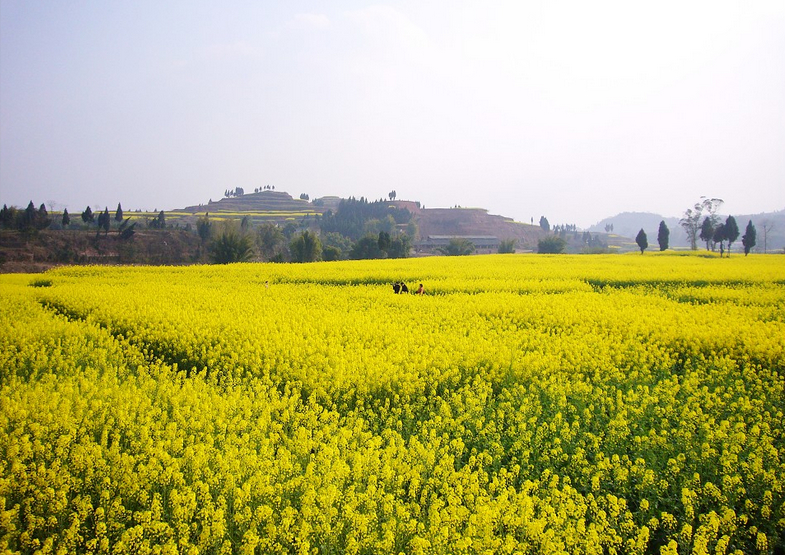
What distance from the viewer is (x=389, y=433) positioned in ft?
19.2

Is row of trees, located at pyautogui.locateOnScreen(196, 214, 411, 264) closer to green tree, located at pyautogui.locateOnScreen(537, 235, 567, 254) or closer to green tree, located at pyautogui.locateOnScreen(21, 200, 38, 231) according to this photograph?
green tree, located at pyautogui.locateOnScreen(21, 200, 38, 231)

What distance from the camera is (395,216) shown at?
128 metres

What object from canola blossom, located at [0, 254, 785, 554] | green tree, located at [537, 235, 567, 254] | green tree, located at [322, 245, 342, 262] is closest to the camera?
canola blossom, located at [0, 254, 785, 554]

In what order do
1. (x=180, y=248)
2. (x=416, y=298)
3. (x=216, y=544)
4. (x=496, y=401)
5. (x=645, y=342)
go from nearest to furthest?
(x=216, y=544)
(x=496, y=401)
(x=645, y=342)
(x=416, y=298)
(x=180, y=248)

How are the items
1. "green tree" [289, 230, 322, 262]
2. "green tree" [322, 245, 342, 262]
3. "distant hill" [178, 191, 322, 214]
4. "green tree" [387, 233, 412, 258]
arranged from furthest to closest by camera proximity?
"distant hill" [178, 191, 322, 214], "green tree" [387, 233, 412, 258], "green tree" [322, 245, 342, 262], "green tree" [289, 230, 322, 262]

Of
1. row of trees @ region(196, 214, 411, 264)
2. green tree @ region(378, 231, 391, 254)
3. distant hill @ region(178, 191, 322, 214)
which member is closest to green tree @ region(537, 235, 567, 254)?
row of trees @ region(196, 214, 411, 264)

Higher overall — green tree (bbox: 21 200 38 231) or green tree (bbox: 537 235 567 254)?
green tree (bbox: 21 200 38 231)

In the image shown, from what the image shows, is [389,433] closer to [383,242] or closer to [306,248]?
[306,248]

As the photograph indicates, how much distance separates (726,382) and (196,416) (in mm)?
7878

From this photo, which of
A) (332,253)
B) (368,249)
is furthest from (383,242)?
(332,253)

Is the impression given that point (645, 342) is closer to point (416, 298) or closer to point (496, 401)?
point (496, 401)

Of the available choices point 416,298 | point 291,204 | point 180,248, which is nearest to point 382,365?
point 416,298

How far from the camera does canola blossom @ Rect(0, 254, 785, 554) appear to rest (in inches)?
155

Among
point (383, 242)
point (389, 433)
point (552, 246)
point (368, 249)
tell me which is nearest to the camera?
point (389, 433)
